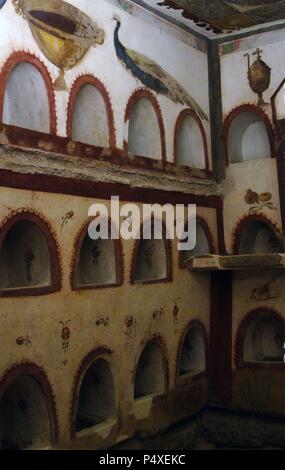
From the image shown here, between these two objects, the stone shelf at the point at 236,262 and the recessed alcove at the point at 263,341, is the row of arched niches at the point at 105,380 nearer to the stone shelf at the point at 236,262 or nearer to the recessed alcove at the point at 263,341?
the recessed alcove at the point at 263,341

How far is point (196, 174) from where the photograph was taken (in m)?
10.6

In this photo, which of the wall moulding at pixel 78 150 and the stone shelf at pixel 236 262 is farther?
the stone shelf at pixel 236 262

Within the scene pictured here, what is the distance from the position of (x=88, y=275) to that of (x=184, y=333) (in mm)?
2298

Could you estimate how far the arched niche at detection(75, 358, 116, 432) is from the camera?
8.43 m

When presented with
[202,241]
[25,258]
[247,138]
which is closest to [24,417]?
[25,258]

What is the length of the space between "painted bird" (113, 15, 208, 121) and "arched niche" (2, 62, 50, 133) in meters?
1.77

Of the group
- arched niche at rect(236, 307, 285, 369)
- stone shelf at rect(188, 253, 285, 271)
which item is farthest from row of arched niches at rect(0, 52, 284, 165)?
arched niche at rect(236, 307, 285, 369)

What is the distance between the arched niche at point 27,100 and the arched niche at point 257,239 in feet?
15.6

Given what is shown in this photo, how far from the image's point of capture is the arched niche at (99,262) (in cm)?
862

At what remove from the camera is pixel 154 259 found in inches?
386

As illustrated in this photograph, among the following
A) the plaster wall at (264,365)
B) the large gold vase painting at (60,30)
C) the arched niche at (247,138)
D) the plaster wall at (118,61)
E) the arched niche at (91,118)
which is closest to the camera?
the plaster wall at (118,61)

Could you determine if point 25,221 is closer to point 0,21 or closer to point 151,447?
point 0,21

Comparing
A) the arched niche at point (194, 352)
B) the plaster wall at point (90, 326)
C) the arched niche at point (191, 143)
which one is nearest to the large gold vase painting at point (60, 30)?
the plaster wall at point (90, 326)

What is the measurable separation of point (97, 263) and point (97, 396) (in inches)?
77.1
